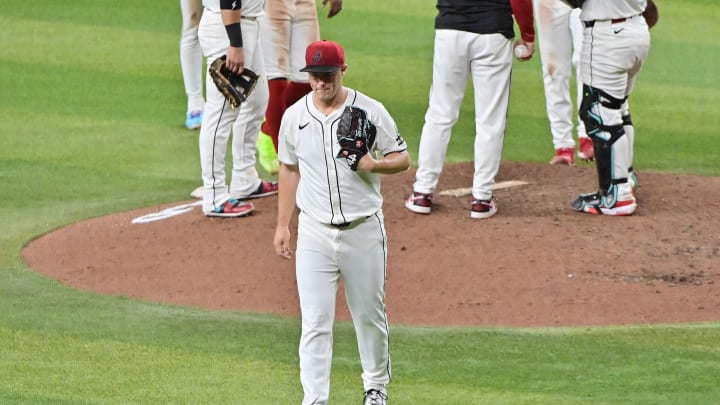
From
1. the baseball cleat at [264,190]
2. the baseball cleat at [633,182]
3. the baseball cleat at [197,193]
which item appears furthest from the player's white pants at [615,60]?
the baseball cleat at [197,193]

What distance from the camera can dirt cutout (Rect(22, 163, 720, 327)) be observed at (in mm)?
8094

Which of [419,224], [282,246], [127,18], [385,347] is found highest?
[282,246]

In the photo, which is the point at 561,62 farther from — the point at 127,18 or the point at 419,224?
the point at 127,18

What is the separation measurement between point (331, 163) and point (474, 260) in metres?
2.59

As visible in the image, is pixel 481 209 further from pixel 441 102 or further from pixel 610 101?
pixel 610 101

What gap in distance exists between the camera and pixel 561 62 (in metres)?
11.5

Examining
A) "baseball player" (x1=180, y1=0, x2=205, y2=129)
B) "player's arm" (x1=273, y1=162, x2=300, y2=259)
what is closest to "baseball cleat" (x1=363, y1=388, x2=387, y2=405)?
"player's arm" (x1=273, y1=162, x2=300, y2=259)

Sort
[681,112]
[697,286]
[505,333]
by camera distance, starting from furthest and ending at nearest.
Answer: [681,112], [697,286], [505,333]

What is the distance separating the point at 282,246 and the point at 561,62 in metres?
5.64

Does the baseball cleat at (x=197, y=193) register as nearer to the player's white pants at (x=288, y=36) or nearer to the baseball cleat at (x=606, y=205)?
the player's white pants at (x=288, y=36)

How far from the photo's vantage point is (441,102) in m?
9.49

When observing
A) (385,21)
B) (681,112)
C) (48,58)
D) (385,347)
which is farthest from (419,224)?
(385,21)

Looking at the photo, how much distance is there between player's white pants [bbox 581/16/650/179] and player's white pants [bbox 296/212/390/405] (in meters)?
3.49

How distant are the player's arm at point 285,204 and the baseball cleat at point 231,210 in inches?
125
